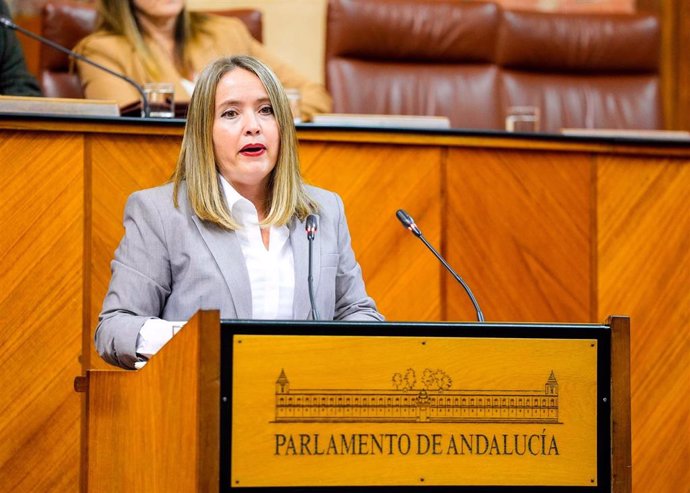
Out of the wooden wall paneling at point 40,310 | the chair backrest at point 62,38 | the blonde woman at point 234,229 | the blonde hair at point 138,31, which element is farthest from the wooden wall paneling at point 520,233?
the chair backrest at point 62,38

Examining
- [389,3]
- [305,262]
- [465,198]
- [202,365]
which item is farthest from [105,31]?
[202,365]

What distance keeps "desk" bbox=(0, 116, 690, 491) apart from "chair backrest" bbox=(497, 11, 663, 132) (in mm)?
1159

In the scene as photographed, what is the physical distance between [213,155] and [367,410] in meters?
0.67

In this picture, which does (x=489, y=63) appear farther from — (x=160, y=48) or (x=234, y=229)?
(x=234, y=229)

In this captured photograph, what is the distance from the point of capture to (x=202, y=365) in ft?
4.60

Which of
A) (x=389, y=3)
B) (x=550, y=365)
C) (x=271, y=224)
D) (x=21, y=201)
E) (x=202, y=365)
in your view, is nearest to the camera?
(x=202, y=365)

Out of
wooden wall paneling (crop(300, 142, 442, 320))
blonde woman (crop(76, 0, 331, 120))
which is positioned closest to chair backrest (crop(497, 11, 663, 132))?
blonde woman (crop(76, 0, 331, 120))

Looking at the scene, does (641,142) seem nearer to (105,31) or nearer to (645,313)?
(645,313)

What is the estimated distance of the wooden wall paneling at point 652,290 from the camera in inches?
95.0

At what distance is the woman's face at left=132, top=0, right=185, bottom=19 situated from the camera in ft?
10.2

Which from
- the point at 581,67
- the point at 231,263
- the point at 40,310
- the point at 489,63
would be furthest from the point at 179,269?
the point at 581,67

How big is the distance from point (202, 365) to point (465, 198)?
1.19m

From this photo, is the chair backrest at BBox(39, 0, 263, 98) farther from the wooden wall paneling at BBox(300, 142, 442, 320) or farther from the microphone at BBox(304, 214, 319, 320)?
the microphone at BBox(304, 214, 319, 320)

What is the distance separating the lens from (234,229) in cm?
188
